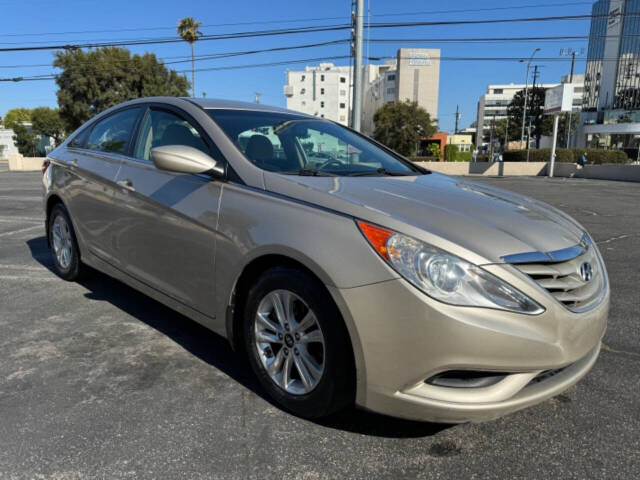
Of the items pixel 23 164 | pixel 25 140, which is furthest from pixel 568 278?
pixel 25 140

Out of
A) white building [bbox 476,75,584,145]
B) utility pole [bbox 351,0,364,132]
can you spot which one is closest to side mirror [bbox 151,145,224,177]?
utility pole [bbox 351,0,364,132]

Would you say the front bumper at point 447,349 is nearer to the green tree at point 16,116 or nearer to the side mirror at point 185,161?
the side mirror at point 185,161

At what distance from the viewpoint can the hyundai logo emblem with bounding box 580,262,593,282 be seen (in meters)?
2.16

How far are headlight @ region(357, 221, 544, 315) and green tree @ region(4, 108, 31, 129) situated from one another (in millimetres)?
113289

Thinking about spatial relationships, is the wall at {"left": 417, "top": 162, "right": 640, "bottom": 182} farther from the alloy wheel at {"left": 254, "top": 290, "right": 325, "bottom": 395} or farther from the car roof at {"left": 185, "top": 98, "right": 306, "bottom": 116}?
the alloy wheel at {"left": 254, "top": 290, "right": 325, "bottom": 395}

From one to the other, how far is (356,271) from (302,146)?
1.51 metres

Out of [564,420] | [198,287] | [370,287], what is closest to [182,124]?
[198,287]

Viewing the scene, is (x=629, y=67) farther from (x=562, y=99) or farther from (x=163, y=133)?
(x=163, y=133)

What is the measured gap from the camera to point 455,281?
6.05ft

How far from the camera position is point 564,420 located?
2367 mm

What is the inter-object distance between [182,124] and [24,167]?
39073 millimetres

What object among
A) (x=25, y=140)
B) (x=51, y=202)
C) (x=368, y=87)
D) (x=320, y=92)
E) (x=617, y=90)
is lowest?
(x=51, y=202)

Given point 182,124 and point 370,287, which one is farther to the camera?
point 182,124

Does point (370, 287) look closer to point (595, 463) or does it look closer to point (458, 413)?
point (458, 413)
